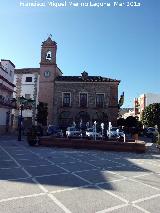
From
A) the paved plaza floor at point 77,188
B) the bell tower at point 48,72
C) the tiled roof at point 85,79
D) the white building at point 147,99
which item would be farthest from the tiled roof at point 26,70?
the paved plaza floor at point 77,188

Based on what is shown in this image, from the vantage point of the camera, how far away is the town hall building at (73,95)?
45438 millimetres

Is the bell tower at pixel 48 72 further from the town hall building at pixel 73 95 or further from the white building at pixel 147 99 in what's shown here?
the white building at pixel 147 99

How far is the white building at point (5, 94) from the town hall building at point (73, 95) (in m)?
6.51

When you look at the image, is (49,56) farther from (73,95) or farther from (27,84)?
(73,95)

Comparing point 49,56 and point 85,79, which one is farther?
point 49,56

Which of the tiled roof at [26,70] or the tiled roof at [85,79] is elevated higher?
the tiled roof at [26,70]

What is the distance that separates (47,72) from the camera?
46.4 m

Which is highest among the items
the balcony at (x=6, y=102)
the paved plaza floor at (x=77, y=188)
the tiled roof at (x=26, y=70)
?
the tiled roof at (x=26, y=70)

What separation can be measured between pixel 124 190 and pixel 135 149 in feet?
42.7

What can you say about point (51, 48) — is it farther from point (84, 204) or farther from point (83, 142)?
point (84, 204)

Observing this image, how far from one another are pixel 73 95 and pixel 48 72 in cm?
526

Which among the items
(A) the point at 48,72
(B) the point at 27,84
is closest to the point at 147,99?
(B) the point at 27,84

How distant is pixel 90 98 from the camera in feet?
151

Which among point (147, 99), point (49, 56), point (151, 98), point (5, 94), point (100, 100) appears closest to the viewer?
point (5, 94)
